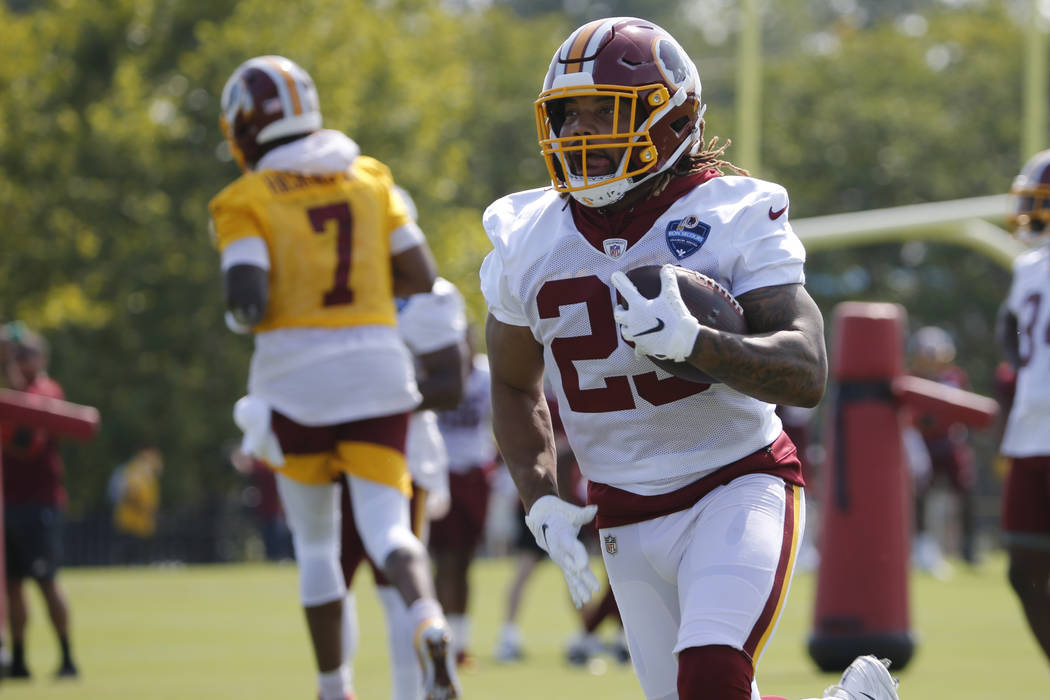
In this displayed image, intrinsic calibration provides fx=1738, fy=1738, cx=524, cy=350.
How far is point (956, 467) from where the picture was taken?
17047 millimetres

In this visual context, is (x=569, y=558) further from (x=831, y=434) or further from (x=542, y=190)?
(x=831, y=434)

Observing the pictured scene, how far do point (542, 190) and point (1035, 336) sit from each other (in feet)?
9.78

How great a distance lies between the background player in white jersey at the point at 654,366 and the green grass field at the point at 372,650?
3.56 metres

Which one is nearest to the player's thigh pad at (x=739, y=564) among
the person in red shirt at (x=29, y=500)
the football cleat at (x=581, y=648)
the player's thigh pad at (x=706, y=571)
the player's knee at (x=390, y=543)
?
the player's thigh pad at (x=706, y=571)

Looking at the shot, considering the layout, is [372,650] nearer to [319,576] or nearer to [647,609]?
[319,576]

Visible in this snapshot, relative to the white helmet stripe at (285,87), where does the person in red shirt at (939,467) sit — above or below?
below

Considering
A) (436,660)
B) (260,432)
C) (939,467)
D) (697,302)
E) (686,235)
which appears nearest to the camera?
(697,302)

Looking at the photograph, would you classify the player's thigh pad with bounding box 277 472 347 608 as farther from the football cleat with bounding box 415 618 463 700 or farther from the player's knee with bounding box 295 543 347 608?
the football cleat with bounding box 415 618 463 700

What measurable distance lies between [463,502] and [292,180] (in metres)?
4.22

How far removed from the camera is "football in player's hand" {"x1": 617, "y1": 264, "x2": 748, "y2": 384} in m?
3.61

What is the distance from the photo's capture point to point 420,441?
666 cm

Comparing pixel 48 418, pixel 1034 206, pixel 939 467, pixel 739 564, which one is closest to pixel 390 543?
pixel 739 564

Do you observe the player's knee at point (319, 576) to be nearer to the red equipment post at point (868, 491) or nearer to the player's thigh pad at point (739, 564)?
the player's thigh pad at point (739, 564)

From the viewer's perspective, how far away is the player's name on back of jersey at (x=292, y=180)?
579cm
